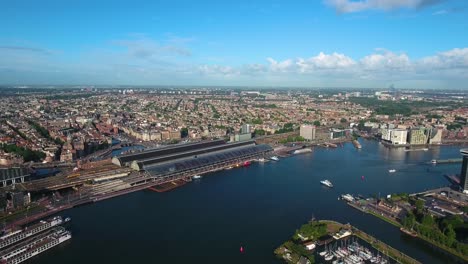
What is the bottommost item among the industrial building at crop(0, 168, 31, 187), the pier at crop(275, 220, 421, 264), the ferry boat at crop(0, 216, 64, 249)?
the pier at crop(275, 220, 421, 264)

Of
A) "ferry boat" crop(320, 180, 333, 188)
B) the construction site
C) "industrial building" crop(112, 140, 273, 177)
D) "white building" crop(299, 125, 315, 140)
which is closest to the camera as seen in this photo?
the construction site

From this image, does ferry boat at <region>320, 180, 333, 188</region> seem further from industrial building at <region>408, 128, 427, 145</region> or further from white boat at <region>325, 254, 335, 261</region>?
industrial building at <region>408, 128, 427, 145</region>

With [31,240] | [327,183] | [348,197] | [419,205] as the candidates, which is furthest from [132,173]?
[419,205]

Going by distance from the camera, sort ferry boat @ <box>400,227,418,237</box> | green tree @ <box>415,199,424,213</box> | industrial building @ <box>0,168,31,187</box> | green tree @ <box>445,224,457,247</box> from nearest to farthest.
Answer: green tree @ <box>445,224,457,247</box> < ferry boat @ <box>400,227,418,237</box> < green tree @ <box>415,199,424,213</box> < industrial building @ <box>0,168,31,187</box>

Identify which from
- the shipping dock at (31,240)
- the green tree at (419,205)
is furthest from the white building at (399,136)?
the shipping dock at (31,240)

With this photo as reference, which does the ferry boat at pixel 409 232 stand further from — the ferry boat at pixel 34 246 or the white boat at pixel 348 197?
the ferry boat at pixel 34 246

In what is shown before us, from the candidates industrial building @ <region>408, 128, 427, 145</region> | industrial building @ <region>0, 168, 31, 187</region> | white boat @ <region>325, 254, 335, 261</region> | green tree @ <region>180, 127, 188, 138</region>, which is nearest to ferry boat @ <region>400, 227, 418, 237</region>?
white boat @ <region>325, 254, 335, 261</region>
